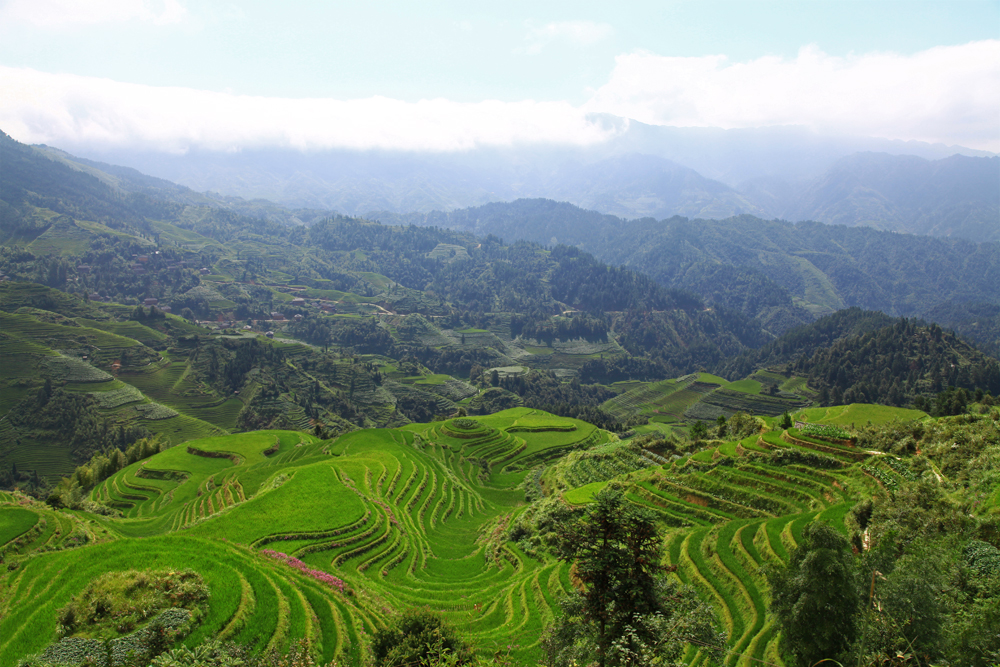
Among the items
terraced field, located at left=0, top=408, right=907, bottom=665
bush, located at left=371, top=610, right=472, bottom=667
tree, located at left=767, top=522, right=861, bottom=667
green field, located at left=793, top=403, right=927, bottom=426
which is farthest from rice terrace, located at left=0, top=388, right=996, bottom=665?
green field, located at left=793, top=403, right=927, bottom=426

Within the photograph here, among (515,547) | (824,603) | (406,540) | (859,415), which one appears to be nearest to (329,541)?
(406,540)

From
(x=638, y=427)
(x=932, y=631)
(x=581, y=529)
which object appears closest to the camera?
(x=932, y=631)

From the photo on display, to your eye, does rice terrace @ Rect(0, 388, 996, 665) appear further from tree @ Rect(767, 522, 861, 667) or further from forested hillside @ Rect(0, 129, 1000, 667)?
tree @ Rect(767, 522, 861, 667)

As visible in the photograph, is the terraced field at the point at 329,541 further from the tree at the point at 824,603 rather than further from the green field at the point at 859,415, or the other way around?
the green field at the point at 859,415

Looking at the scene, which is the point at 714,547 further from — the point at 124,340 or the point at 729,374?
the point at 729,374

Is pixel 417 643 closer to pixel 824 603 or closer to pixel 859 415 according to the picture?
pixel 824 603

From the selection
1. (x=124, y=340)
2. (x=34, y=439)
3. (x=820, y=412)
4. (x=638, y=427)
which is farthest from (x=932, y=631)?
(x=124, y=340)
